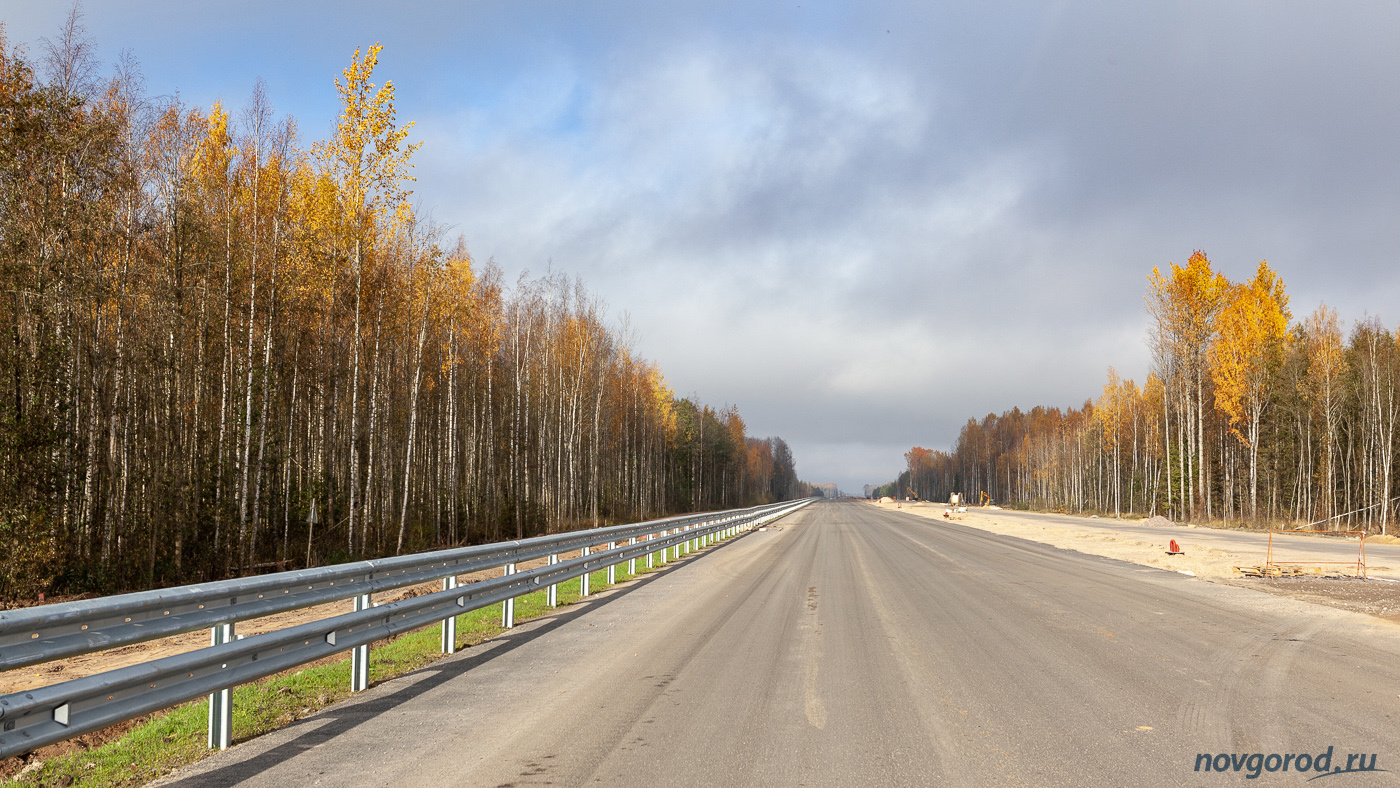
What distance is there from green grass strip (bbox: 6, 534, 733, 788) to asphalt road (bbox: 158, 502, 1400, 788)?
26cm

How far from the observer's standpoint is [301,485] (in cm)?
2459

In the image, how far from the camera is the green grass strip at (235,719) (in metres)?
4.49

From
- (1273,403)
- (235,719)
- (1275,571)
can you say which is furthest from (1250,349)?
(235,719)

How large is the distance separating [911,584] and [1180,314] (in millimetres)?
44740

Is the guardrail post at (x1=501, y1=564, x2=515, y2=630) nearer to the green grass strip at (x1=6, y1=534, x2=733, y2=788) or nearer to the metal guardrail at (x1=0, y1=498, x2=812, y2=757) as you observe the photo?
the green grass strip at (x1=6, y1=534, x2=733, y2=788)

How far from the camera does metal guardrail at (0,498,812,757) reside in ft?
11.8

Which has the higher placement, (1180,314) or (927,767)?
(1180,314)

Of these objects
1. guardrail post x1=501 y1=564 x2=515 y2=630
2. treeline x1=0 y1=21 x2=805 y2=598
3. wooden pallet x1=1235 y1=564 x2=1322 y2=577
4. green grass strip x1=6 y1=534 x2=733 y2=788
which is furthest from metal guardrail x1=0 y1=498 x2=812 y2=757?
wooden pallet x1=1235 y1=564 x2=1322 y2=577

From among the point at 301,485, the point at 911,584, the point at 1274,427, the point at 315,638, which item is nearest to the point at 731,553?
the point at 911,584

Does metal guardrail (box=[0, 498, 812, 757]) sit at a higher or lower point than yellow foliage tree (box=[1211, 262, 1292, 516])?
lower

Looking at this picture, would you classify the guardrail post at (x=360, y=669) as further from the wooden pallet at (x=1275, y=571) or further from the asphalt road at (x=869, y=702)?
the wooden pallet at (x=1275, y=571)

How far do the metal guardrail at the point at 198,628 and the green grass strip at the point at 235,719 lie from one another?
0.27 meters

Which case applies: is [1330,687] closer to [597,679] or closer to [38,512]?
[597,679]

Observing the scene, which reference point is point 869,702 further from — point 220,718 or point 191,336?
point 191,336
